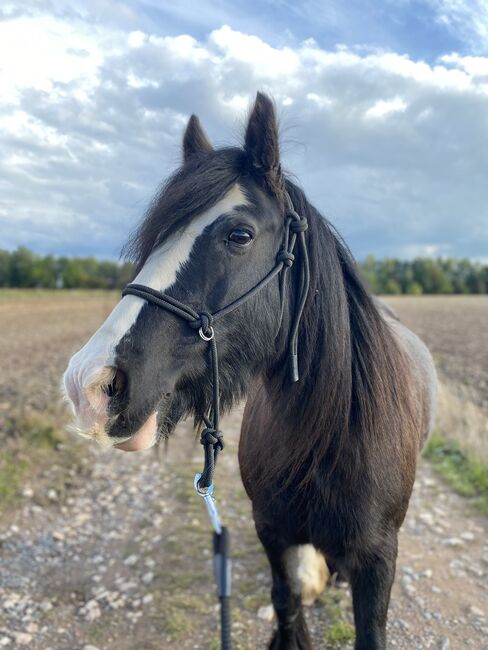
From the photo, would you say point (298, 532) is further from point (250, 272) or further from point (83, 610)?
point (83, 610)

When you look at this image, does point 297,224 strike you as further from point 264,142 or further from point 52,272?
point 52,272

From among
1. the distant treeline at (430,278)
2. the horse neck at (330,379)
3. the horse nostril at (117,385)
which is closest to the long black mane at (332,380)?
the horse neck at (330,379)

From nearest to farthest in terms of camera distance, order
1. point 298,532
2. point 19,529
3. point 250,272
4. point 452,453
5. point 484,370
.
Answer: point 250,272 → point 298,532 → point 19,529 → point 452,453 → point 484,370

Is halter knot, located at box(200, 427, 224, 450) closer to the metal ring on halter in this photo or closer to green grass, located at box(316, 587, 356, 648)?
the metal ring on halter

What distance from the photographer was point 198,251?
2154mm

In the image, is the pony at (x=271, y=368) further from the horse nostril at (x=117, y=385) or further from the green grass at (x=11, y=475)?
the green grass at (x=11, y=475)

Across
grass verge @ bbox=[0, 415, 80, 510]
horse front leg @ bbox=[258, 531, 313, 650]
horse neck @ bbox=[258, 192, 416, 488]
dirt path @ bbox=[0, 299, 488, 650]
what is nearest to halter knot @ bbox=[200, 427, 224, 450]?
horse neck @ bbox=[258, 192, 416, 488]

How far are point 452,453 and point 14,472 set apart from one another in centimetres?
568

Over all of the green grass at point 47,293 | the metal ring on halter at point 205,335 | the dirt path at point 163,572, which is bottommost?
the dirt path at point 163,572

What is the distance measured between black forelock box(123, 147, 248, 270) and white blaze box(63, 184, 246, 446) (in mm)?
89

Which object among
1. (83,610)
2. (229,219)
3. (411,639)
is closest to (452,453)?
(411,639)

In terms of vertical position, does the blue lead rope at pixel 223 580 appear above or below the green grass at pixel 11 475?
above

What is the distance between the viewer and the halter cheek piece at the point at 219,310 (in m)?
2.04

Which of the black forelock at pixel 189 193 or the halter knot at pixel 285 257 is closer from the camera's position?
the black forelock at pixel 189 193
